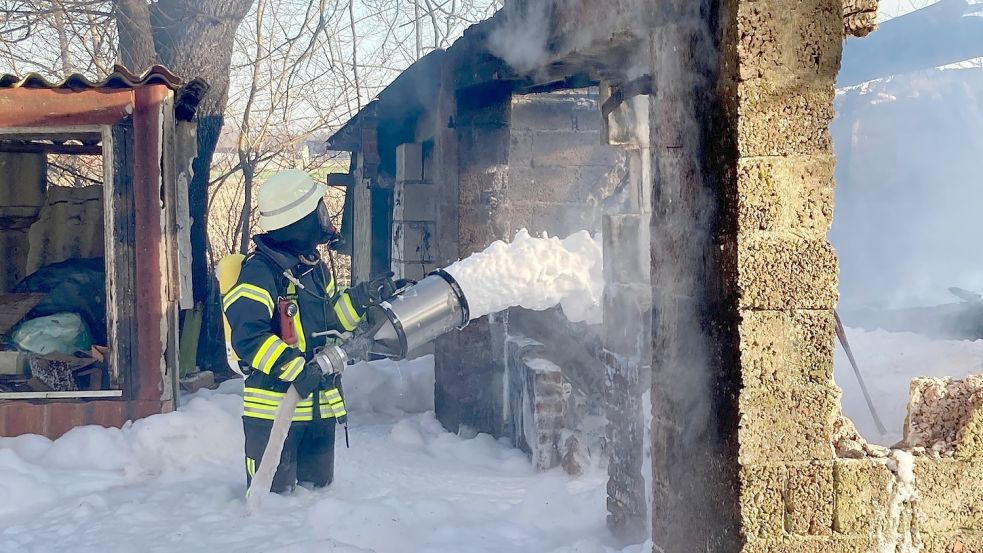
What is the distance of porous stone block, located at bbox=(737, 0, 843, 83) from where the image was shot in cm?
285

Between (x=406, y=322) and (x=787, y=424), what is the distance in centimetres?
230

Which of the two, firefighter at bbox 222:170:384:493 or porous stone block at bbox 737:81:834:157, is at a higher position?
porous stone block at bbox 737:81:834:157

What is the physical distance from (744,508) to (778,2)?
1.65m

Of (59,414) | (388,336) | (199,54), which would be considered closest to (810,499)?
(388,336)

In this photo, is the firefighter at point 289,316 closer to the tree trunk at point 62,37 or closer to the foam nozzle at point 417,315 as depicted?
the foam nozzle at point 417,315

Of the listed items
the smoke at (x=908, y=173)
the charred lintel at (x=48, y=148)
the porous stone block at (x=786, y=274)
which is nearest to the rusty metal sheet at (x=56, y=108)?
the charred lintel at (x=48, y=148)

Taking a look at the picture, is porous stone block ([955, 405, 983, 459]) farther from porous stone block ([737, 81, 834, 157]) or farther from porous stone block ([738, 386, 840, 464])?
porous stone block ([737, 81, 834, 157])

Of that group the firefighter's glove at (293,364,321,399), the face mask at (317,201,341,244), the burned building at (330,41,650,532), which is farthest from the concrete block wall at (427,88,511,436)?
the firefighter's glove at (293,364,321,399)

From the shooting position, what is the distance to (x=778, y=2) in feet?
9.38

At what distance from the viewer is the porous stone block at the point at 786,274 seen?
2.89 metres

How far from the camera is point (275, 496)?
5.08 m

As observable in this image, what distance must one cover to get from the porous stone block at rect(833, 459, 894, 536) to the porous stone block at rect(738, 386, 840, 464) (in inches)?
4.0

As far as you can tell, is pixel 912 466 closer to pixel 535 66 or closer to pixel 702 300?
pixel 702 300

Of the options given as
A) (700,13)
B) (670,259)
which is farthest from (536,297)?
(700,13)
